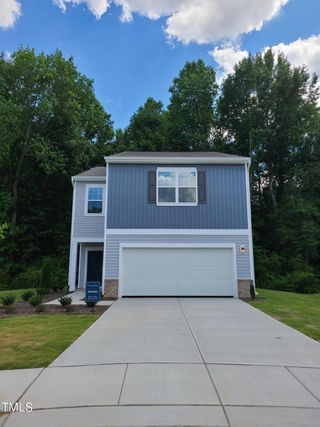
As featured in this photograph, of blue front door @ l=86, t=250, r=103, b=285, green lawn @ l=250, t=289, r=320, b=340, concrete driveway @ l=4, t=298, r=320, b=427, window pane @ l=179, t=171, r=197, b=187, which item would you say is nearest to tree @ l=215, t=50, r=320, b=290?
green lawn @ l=250, t=289, r=320, b=340

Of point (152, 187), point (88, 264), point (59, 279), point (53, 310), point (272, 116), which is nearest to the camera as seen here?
point (53, 310)

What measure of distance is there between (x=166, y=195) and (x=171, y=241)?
1985 millimetres

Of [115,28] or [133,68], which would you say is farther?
[133,68]

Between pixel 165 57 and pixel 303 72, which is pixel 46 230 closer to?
pixel 165 57

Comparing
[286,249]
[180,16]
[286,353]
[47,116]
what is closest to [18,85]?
[47,116]

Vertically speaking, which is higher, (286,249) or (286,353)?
(286,249)

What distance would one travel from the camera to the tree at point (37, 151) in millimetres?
20919

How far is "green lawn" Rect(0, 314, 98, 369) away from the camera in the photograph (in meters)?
4.68

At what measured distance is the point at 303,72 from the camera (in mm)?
24844

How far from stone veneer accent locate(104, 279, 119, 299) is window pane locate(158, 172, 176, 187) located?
14.8 ft

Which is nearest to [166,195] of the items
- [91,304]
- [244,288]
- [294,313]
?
[244,288]

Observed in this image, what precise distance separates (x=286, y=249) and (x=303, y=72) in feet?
47.8

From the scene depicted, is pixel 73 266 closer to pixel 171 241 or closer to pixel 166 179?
pixel 171 241

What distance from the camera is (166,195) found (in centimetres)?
1330
